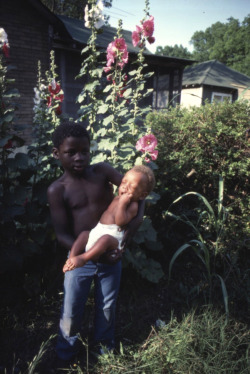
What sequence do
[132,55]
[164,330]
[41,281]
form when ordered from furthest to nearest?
[132,55]
[41,281]
[164,330]

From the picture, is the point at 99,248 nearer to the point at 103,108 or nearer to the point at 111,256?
the point at 111,256

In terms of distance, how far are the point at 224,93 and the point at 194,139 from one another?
19.2 metres

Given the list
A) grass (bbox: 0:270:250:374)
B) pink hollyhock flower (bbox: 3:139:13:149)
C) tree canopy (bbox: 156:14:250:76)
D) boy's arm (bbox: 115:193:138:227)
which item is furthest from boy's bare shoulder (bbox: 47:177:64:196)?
tree canopy (bbox: 156:14:250:76)

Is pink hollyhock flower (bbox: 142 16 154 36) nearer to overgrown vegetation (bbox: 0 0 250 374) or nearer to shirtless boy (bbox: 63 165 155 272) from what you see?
overgrown vegetation (bbox: 0 0 250 374)

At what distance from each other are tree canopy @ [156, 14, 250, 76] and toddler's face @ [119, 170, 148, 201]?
4594 cm

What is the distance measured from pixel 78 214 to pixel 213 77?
21631mm

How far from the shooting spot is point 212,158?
3.09m

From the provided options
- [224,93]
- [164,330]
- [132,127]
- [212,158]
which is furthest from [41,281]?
[224,93]

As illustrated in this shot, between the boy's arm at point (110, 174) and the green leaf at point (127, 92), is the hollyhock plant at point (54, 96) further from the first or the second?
the boy's arm at point (110, 174)

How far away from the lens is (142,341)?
2020 mm

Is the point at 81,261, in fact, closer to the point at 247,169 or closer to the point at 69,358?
the point at 69,358

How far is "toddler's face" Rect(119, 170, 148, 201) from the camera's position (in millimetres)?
1376

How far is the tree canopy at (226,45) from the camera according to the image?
45.5m

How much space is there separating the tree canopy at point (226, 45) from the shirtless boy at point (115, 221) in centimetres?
4594
